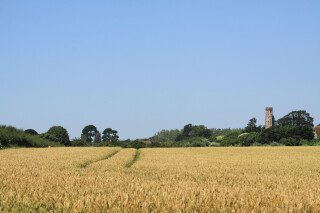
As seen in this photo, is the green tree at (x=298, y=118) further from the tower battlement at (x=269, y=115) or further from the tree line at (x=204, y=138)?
the tower battlement at (x=269, y=115)

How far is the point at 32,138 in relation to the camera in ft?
158

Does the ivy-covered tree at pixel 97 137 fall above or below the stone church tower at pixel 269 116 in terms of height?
below

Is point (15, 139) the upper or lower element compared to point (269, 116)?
lower

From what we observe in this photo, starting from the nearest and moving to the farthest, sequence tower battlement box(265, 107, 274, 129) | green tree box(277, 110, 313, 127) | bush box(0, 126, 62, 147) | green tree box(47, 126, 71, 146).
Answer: bush box(0, 126, 62, 147), green tree box(47, 126, 71, 146), green tree box(277, 110, 313, 127), tower battlement box(265, 107, 274, 129)

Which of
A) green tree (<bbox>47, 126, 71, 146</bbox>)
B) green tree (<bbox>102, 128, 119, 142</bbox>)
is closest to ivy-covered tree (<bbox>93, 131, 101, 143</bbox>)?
green tree (<bbox>102, 128, 119, 142</bbox>)

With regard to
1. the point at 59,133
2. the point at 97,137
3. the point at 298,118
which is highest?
the point at 298,118

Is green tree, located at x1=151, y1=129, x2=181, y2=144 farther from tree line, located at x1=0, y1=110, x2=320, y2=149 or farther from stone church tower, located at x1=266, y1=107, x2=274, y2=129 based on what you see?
stone church tower, located at x1=266, y1=107, x2=274, y2=129

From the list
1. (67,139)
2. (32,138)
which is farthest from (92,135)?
(32,138)

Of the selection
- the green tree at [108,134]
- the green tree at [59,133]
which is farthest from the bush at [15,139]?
the green tree at [108,134]

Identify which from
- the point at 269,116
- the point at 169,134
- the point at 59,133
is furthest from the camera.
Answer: the point at 169,134

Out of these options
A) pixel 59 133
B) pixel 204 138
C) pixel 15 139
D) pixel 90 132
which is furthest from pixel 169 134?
pixel 15 139

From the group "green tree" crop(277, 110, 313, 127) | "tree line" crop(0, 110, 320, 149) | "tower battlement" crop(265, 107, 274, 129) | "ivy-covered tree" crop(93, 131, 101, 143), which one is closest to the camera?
"tree line" crop(0, 110, 320, 149)

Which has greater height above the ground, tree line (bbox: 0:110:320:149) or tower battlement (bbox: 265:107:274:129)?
tower battlement (bbox: 265:107:274:129)

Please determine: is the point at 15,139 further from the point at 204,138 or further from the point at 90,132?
the point at 90,132
